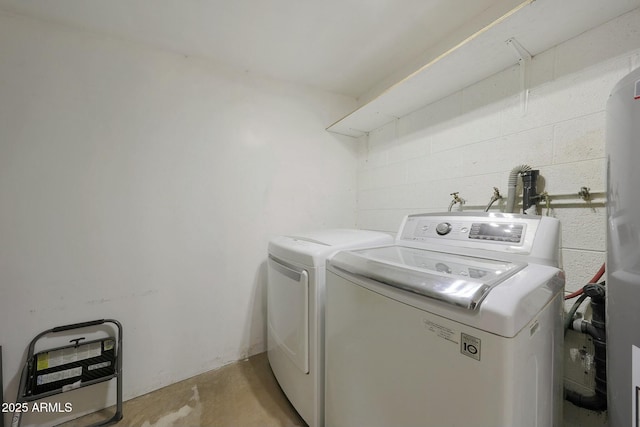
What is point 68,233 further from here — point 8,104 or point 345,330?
point 345,330

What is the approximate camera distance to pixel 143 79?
1.48 metres

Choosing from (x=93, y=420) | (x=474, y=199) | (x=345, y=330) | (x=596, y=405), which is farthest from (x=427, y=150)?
(x=93, y=420)

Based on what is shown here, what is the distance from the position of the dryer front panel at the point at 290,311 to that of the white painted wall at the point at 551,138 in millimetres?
1033

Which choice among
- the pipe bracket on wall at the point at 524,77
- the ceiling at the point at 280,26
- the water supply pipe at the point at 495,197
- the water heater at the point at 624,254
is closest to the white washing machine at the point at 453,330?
the water heater at the point at 624,254

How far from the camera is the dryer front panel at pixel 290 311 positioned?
1141mm

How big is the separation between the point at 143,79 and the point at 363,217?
6.32 ft

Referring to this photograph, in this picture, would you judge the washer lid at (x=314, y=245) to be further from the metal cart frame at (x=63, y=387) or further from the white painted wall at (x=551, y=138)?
the metal cart frame at (x=63, y=387)

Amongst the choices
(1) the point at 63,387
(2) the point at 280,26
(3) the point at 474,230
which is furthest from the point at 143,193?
(3) the point at 474,230

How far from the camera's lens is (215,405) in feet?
4.51

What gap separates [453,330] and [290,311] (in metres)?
0.87

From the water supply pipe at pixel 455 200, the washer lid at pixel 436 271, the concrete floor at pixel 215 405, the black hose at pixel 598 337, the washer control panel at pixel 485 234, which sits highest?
the water supply pipe at pixel 455 200

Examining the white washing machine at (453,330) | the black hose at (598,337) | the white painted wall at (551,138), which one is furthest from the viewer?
the white painted wall at (551,138)

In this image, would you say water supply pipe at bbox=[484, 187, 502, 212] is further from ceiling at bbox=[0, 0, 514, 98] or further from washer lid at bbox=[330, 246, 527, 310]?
ceiling at bbox=[0, 0, 514, 98]

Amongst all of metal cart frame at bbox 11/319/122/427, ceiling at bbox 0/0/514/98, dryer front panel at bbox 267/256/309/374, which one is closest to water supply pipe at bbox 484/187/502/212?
ceiling at bbox 0/0/514/98
